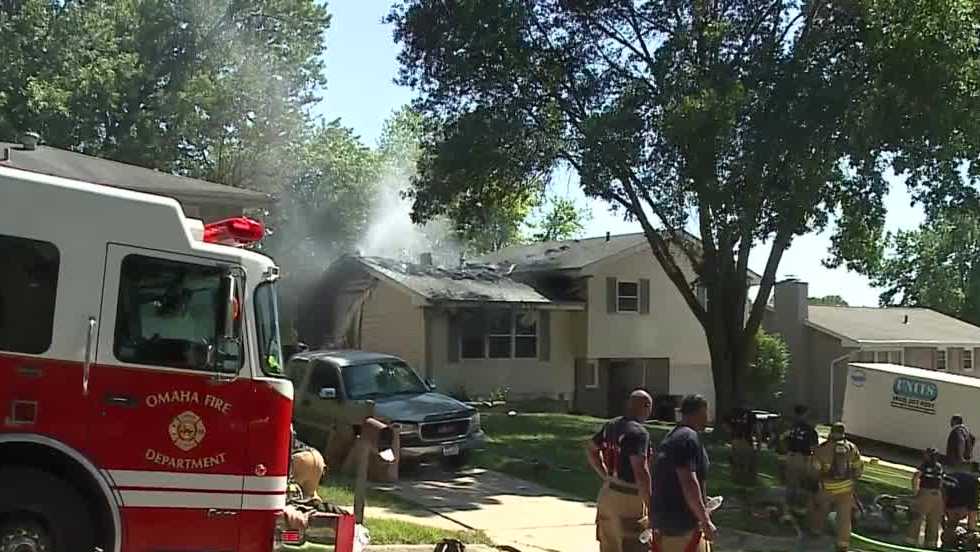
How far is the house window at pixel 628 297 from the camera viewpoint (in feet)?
103

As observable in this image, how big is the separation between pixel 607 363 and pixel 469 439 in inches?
673

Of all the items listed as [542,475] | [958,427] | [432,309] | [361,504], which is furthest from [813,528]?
[432,309]

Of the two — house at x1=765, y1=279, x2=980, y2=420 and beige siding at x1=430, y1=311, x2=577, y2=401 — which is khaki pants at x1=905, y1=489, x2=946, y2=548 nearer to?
beige siding at x1=430, y1=311, x2=577, y2=401

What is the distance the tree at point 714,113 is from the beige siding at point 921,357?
17216mm

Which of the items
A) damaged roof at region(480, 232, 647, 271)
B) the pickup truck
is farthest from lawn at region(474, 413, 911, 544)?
damaged roof at region(480, 232, 647, 271)

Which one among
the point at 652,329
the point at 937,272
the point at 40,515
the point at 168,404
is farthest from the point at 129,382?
the point at 937,272

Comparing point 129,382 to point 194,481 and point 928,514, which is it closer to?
point 194,481

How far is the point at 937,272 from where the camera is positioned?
61.5 meters

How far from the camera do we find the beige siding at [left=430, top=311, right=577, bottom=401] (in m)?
27.4

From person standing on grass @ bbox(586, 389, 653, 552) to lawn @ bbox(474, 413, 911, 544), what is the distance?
526 cm

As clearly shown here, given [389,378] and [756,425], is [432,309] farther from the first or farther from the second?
[389,378]

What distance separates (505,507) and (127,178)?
319 inches

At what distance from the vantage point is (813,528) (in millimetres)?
12633

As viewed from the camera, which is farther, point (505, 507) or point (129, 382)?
point (505, 507)
